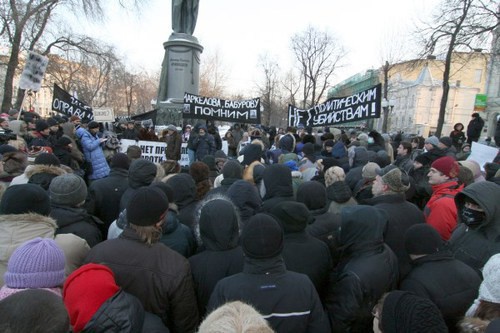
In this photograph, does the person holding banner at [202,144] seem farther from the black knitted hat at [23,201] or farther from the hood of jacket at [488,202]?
the hood of jacket at [488,202]

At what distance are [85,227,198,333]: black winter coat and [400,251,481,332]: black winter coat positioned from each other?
4.73ft

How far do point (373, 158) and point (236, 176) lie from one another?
2746mm

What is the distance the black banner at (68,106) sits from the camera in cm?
1048

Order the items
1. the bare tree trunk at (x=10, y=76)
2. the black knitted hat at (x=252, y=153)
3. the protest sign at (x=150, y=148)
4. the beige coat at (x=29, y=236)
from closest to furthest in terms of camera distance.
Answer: the beige coat at (x=29, y=236) < the black knitted hat at (x=252, y=153) < the protest sign at (x=150, y=148) < the bare tree trunk at (x=10, y=76)

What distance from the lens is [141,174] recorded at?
4172 mm

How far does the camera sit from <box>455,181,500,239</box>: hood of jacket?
9.28 ft

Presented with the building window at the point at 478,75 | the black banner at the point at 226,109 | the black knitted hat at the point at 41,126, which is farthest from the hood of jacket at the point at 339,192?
the building window at the point at 478,75

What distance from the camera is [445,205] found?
3713 mm

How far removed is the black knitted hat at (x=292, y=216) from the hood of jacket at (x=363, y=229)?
34cm

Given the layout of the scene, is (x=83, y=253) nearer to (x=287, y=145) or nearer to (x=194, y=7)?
(x=287, y=145)

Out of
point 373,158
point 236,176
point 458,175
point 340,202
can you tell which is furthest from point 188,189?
point 373,158

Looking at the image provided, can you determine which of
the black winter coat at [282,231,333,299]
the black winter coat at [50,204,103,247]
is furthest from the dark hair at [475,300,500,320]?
the black winter coat at [50,204,103,247]

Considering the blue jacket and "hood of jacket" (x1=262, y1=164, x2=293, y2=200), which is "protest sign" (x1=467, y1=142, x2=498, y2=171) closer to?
"hood of jacket" (x1=262, y1=164, x2=293, y2=200)

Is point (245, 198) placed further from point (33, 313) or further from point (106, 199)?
point (33, 313)
